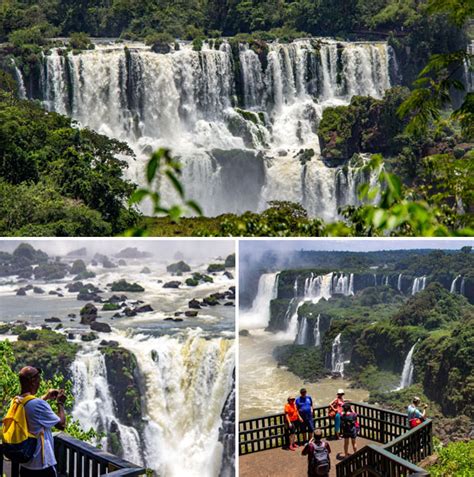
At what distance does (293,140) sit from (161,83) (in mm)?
5175

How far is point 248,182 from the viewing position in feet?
102

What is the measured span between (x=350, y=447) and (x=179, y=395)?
1.05 meters

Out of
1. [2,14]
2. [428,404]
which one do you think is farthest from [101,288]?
[2,14]

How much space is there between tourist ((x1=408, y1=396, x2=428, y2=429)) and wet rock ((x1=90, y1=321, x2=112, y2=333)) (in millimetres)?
1793

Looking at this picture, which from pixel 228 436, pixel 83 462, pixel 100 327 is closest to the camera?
pixel 83 462

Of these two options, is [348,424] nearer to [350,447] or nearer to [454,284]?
[350,447]

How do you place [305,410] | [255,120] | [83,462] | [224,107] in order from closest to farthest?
[83,462]
[305,410]
[255,120]
[224,107]

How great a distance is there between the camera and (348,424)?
5.17m

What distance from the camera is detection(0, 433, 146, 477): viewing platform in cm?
393

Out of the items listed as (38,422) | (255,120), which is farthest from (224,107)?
(38,422)

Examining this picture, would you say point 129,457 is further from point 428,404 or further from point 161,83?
point 161,83

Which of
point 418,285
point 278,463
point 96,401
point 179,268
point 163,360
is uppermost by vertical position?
point 179,268

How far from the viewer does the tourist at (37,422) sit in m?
3.82

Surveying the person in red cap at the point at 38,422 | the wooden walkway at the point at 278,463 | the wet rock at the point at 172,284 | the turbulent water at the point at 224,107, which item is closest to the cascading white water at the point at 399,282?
the wooden walkway at the point at 278,463
